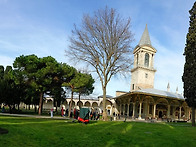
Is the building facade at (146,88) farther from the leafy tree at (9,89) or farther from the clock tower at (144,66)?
the leafy tree at (9,89)

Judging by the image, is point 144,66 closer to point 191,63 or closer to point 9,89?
point 191,63

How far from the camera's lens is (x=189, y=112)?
37438 millimetres

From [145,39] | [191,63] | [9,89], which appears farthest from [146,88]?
[9,89]

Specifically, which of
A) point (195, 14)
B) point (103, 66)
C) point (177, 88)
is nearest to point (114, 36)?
point (103, 66)

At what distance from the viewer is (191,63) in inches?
731

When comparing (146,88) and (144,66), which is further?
(144,66)

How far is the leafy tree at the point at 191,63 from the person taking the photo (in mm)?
18155

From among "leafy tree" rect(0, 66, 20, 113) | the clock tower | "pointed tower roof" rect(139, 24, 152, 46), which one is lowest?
"leafy tree" rect(0, 66, 20, 113)

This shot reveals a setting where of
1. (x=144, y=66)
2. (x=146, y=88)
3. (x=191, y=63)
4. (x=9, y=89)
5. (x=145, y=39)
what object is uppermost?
(x=145, y=39)

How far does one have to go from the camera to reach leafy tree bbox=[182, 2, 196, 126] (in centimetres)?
1815

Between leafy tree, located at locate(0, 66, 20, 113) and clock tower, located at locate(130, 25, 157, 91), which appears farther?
clock tower, located at locate(130, 25, 157, 91)

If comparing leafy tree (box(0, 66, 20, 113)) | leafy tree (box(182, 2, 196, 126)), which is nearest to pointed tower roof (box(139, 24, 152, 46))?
leafy tree (box(182, 2, 196, 126))

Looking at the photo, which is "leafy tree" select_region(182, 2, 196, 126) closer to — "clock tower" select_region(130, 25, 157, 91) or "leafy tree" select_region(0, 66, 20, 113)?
"clock tower" select_region(130, 25, 157, 91)

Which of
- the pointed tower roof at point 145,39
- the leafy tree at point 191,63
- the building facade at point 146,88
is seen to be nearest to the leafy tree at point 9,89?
the building facade at point 146,88
